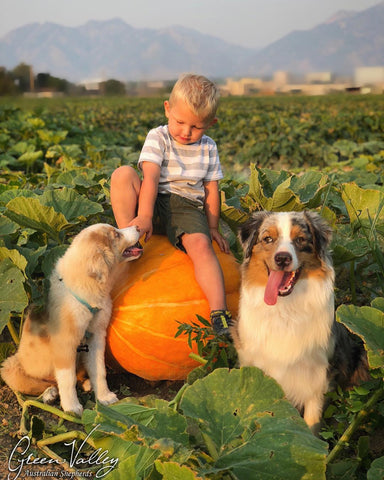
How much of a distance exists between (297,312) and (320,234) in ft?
1.44

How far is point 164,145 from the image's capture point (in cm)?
386

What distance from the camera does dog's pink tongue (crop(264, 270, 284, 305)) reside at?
109 inches

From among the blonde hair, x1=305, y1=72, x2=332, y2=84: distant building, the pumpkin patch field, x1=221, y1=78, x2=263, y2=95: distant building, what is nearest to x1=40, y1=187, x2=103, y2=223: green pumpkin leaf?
the pumpkin patch field

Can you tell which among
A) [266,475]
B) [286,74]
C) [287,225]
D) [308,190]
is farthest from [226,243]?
→ [286,74]

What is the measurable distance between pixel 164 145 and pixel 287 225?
1.38m

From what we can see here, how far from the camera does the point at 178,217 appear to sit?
12.2 ft

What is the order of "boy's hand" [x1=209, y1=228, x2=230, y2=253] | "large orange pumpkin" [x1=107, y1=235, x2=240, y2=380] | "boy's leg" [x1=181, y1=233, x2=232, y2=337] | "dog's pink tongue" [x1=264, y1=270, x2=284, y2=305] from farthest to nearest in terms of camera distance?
"boy's hand" [x1=209, y1=228, x2=230, y2=253], "large orange pumpkin" [x1=107, y1=235, x2=240, y2=380], "boy's leg" [x1=181, y1=233, x2=232, y2=337], "dog's pink tongue" [x1=264, y1=270, x2=284, y2=305]

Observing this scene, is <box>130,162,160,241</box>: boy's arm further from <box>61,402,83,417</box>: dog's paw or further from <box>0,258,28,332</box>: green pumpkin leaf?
<box>61,402,83,417</box>: dog's paw

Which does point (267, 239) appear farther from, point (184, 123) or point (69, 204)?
point (69, 204)

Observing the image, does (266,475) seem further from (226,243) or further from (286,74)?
(286,74)

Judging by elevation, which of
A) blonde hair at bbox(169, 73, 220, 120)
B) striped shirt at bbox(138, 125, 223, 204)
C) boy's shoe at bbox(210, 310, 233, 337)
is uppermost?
blonde hair at bbox(169, 73, 220, 120)

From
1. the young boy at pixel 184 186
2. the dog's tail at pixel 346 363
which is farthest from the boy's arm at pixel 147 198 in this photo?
the dog's tail at pixel 346 363

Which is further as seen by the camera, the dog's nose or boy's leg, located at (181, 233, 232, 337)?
boy's leg, located at (181, 233, 232, 337)

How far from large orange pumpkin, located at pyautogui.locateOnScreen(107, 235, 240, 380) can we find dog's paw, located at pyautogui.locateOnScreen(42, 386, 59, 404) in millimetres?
424
